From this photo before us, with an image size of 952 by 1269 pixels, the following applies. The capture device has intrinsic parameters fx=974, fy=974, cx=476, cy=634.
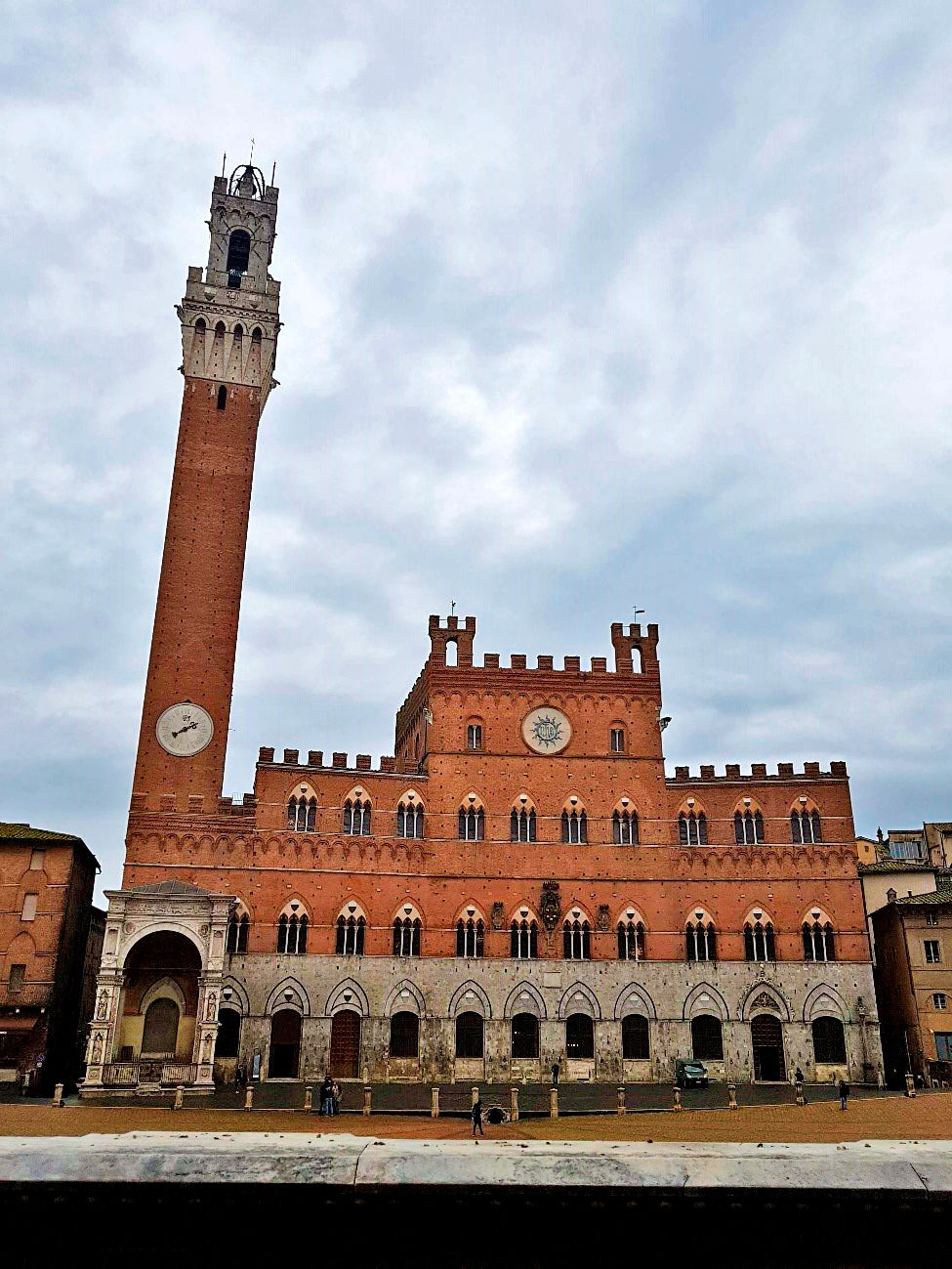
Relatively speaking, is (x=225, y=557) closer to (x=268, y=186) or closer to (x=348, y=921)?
(x=348, y=921)

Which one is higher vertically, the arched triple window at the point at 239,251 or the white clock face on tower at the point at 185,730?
the arched triple window at the point at 239,251

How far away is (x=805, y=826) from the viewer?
161 feet

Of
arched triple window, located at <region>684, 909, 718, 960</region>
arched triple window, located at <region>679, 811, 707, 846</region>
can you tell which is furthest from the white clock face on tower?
arched triple window, located at <region>684, 909, 718, 960</region>

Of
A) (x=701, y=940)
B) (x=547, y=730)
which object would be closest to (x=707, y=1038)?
(x=701, y=940)

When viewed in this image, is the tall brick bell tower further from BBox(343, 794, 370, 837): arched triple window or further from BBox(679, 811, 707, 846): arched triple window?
BBox(679, 811, 707, 846): arched triple window

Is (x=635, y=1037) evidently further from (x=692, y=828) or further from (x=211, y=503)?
(x=211, y=503)

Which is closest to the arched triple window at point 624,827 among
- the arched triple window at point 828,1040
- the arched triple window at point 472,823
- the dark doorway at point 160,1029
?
the arched triple window at point 472,823

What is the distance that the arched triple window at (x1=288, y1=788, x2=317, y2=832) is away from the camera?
152 ft

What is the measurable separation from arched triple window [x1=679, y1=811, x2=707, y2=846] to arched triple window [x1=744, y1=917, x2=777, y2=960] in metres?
4.49

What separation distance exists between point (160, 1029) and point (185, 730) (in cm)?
1309

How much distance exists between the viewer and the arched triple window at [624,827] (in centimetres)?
4869

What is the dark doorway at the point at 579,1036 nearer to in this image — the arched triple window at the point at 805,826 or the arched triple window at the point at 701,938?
the arched triple window at the point at 701,938

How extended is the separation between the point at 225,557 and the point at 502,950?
23.7 metres

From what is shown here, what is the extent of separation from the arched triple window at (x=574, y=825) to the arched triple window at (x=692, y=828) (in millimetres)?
4988
